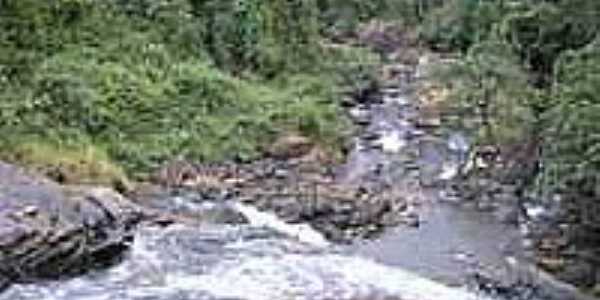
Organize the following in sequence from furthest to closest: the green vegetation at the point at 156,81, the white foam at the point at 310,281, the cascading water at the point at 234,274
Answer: the green vegetation at the point at 156,81, the white foam at the point at 310,281, the cascading water at the point at 234,274

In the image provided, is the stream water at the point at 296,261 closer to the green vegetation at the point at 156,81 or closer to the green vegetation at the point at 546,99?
the green vegetation at the point at 546,99

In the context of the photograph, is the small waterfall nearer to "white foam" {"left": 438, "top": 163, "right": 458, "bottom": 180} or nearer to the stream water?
the stream water

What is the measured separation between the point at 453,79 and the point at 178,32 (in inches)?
309

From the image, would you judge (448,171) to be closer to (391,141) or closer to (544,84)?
(544,84)

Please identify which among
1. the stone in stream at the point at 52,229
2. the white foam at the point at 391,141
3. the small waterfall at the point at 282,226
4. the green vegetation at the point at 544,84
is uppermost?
the green vegetation at the point at 544,84

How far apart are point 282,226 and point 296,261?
3.77 metres

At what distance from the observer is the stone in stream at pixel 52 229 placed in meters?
15.6

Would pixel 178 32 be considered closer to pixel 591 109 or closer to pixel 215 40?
pixel 215 40

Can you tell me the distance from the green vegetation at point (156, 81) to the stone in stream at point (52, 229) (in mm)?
4085

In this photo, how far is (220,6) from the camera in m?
33.8

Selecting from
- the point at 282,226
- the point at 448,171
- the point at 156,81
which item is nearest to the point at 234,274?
the point at 282,226

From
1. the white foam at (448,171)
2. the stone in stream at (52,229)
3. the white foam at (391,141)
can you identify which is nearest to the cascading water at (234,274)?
the stone in stream at (52,229)

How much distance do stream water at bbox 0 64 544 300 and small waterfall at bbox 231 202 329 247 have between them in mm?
23

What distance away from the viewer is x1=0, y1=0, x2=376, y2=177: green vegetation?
24781mm
